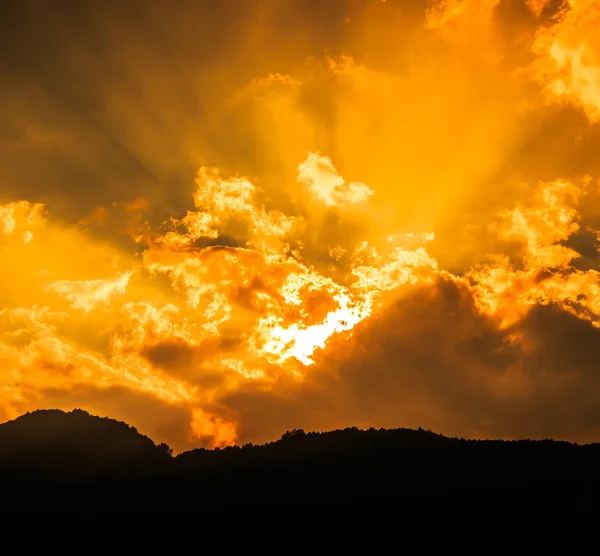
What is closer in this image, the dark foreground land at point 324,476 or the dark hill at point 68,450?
the dark foreground land at point 324,476

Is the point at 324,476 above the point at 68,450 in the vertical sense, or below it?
below

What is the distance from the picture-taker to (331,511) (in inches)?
5384

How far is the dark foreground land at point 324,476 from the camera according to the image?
4958 inches

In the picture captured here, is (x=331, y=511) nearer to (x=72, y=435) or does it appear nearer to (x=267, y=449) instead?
(x=267, y=449)

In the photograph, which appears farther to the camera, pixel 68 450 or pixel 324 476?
pixel 68 450

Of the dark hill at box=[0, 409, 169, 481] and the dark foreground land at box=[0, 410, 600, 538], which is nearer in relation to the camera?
the dark foreground land at box=[0, 410, 600, 538]

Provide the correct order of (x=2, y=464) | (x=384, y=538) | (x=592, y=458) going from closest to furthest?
(x=384, y=538) < (x=592, y=458) < (x=2, y=464)

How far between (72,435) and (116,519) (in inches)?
2150

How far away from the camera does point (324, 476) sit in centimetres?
15200

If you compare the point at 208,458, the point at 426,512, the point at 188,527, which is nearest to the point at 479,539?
the point at 426,512

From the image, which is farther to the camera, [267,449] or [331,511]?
[267,449]

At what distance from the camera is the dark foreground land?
126 m

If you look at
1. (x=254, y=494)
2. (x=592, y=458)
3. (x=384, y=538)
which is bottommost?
(x=384, y=538)

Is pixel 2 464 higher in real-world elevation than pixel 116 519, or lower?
higher
